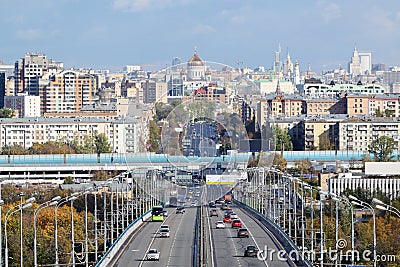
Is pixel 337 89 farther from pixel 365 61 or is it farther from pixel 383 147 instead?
pixel 365 61

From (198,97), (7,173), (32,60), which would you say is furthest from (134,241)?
(32,60)

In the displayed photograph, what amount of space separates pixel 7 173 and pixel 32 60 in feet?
120

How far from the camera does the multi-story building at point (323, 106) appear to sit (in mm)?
59750

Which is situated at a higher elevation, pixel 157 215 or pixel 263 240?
pixel 157 215

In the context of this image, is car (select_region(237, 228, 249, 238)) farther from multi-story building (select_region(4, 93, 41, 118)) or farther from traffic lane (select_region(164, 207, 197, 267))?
multi-story building (select_region(4, 93, 41, 118))

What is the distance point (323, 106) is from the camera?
6041 centimetres

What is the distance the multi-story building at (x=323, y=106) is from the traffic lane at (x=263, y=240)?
37.5 meters

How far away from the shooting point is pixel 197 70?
9.38 meters

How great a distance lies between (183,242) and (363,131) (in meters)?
32.6

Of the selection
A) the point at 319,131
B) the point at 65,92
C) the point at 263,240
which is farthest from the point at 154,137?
the point at 65,92

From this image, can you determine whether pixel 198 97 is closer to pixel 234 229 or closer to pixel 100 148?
pixel 234 229

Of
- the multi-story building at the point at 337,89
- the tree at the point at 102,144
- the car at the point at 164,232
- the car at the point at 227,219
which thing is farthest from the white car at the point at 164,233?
the multi-story building at the point at 337,89

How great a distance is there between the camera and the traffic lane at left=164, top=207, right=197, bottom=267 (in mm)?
13883

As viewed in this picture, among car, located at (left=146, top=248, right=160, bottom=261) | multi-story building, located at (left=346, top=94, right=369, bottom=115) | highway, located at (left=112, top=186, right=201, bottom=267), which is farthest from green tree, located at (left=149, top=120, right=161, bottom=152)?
multi-story building, located at (left=346, top=94, right=369, bottom=115)
